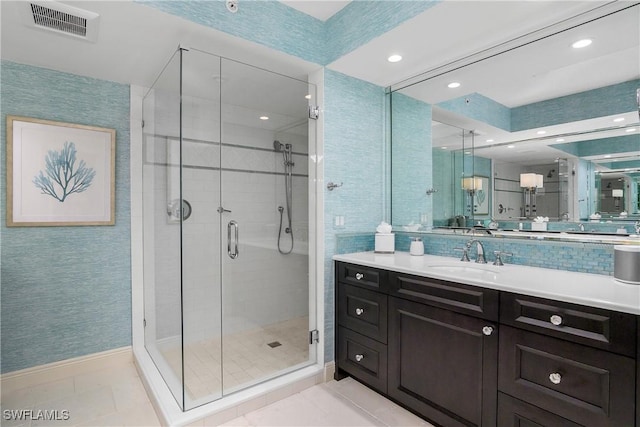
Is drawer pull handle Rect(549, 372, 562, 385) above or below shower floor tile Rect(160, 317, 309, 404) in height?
above

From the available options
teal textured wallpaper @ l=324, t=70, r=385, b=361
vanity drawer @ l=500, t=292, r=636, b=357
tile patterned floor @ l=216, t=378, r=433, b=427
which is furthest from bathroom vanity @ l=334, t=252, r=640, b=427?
teal textured wallpaper @ l=324, t=70, r=385, b=361

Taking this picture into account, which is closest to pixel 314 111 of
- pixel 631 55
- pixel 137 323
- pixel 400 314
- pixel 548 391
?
pixel 400 314

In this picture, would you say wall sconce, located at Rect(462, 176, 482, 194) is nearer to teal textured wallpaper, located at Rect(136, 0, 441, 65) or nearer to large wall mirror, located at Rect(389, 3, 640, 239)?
large wall mirror, located at Rect(389, 3, 640, 239)

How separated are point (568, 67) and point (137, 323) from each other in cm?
366

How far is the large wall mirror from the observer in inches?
68.7

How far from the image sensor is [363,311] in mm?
2211

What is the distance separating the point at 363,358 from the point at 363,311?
1.06 ft

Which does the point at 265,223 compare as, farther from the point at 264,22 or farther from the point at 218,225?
the point at 264,22

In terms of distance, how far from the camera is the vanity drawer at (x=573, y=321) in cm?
117

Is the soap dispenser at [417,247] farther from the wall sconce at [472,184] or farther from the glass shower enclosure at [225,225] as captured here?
the glass shower enclosure at [225,225]

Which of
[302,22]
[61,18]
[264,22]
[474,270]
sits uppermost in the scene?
[302,22]

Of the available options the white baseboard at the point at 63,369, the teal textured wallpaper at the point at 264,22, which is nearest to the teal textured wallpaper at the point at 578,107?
the teal textured wallpaper at the point at 264,22

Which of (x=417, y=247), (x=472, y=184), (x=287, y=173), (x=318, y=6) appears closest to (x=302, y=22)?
(x=318, y=6)

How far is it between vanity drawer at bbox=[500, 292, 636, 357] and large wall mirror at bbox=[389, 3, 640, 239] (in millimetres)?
768
